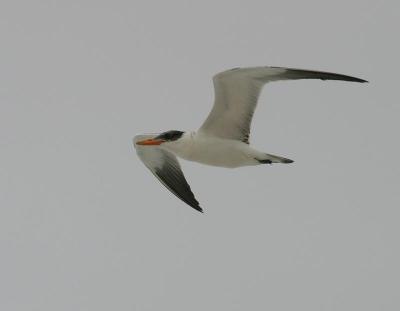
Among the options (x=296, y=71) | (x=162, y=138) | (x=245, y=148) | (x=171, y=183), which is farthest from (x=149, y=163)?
(x=296, y=71)

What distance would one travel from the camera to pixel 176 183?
2002 centimetres

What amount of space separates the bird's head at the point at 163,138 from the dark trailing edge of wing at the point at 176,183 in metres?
1.34

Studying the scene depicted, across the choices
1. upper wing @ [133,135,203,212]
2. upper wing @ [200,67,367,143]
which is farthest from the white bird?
upper wing @ [133,135,203,212]

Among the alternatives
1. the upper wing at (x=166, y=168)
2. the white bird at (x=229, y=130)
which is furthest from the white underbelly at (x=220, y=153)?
the upper wing at (x=166, y=168)

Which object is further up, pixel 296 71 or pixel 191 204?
pixel 296 71

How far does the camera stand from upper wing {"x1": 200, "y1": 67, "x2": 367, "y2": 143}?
16750mm

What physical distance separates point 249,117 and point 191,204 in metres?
2.56

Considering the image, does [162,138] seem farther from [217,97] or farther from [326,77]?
[326,77]

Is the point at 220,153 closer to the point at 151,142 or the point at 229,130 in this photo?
the point at 229,130

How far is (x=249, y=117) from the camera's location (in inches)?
709

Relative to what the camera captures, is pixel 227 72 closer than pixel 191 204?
Yes

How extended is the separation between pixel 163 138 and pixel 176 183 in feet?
6.46

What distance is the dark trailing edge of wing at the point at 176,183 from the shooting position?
19797mm

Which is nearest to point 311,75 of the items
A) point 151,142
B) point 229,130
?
point 229,130
